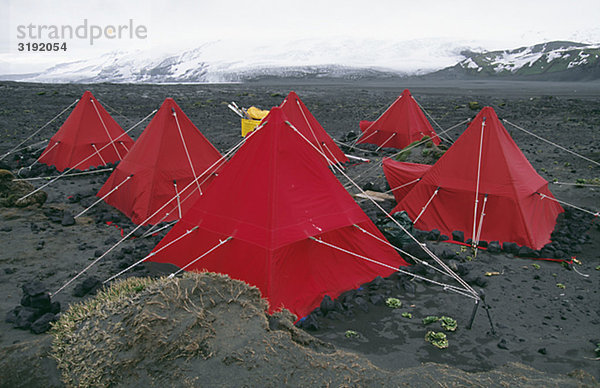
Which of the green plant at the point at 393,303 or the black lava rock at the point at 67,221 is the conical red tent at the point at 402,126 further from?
the black lava rock at the point at 67,221

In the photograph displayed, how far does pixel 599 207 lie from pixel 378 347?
287 inches

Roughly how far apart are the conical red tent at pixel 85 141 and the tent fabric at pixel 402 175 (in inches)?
323

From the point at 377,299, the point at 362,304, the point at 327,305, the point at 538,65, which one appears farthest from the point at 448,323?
the point at 538,65

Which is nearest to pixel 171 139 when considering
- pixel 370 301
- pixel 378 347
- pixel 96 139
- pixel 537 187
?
pixel 96 139

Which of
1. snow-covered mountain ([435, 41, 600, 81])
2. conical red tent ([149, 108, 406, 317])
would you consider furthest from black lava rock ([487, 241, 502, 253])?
snow-covered mountain ([435, 41, 600, 81])

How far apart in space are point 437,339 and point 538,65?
85.2 m

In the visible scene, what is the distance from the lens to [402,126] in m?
14.6

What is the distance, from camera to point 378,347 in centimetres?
427

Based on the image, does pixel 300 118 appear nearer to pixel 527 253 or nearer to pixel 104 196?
pixel 104 196

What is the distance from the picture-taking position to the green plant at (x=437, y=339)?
13.9 ft

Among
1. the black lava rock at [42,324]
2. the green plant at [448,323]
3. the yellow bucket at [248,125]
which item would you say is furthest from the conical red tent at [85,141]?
the green plant at [448,323]

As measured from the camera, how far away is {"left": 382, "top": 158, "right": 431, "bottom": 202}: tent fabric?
841cm

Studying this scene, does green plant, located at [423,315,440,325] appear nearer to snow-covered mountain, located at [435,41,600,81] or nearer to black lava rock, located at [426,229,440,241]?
black lava rock, located at [426,229,440,241]

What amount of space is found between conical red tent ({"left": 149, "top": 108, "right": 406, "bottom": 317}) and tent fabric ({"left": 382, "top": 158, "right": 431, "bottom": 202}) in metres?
2.92
